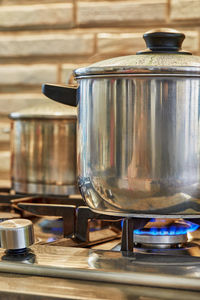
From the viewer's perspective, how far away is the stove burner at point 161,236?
75 centimetres

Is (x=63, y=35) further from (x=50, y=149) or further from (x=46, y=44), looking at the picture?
(x=50, y=149)

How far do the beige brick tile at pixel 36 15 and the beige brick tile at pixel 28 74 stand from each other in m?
0.11

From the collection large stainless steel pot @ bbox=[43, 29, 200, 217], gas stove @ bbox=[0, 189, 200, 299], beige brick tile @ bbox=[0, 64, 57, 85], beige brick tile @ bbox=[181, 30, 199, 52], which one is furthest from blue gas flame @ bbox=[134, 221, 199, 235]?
beige brick tile @ bbox=[0, 64, 57, 85]

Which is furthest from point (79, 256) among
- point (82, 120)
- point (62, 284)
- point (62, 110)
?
point (62, 110)

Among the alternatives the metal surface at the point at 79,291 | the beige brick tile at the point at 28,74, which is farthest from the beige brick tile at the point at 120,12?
the metal surface at the point at 79,291

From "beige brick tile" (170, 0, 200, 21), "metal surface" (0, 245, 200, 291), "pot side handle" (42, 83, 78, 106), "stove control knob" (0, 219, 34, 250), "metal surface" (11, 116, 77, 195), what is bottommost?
"metal surface" (0, 245, 200, 291)

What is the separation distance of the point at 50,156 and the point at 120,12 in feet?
1.49

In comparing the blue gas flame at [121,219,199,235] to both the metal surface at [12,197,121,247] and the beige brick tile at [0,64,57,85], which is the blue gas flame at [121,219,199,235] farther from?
the beige brick tile at [0,64,57,85]

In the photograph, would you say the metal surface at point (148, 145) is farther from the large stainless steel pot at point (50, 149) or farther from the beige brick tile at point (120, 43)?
the beige brick tile at point (120, 43)

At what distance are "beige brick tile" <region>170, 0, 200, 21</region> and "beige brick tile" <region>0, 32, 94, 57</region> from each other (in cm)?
21

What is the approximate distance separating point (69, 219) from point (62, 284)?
237 mm

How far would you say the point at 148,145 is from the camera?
2.06 ft

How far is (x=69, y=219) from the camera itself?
813mm

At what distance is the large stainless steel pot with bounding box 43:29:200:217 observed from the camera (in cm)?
62
